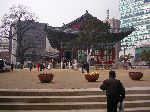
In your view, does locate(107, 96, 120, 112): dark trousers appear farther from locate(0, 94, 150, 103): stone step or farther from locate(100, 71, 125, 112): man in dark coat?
locate(0, 94, 150, 103): stone step

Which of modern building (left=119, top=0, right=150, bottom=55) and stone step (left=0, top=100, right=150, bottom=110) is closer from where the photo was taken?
stone step (left=0, top=100, right=150, bottom=110)

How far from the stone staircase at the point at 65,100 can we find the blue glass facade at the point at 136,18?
114 metres

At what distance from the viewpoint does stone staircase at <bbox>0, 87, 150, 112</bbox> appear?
487 inches

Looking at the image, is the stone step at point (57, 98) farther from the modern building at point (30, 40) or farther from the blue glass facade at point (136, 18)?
the blue glass facade at point (136, 18)

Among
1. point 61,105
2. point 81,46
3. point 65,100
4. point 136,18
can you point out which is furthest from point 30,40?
point 61,105

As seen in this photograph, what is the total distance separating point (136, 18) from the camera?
433 feet

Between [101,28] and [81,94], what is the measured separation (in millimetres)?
43225

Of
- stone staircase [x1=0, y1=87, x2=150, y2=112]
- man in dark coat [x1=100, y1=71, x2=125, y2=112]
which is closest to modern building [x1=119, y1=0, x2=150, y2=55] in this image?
stone staircase [x1=0, y1=87, x2=150, y2=112]

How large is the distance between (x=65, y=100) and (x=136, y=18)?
122666 millimetres

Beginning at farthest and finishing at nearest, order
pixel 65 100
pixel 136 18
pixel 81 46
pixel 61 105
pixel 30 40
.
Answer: pixel 136 18, pixel 30 40, pixel 81 46, pixel 65 100, pixel 61 105

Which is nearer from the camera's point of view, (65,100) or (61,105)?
(61,105)

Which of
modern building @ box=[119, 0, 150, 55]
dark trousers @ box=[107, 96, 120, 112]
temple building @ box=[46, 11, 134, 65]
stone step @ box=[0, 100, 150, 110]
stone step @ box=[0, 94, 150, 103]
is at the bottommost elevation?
stone step @ box=[0, 100, 150, 110]

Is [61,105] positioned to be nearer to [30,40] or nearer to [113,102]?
[113,102]

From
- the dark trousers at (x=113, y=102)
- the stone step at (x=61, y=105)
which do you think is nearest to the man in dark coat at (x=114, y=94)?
the dark trousers at (x=113, y=102)
